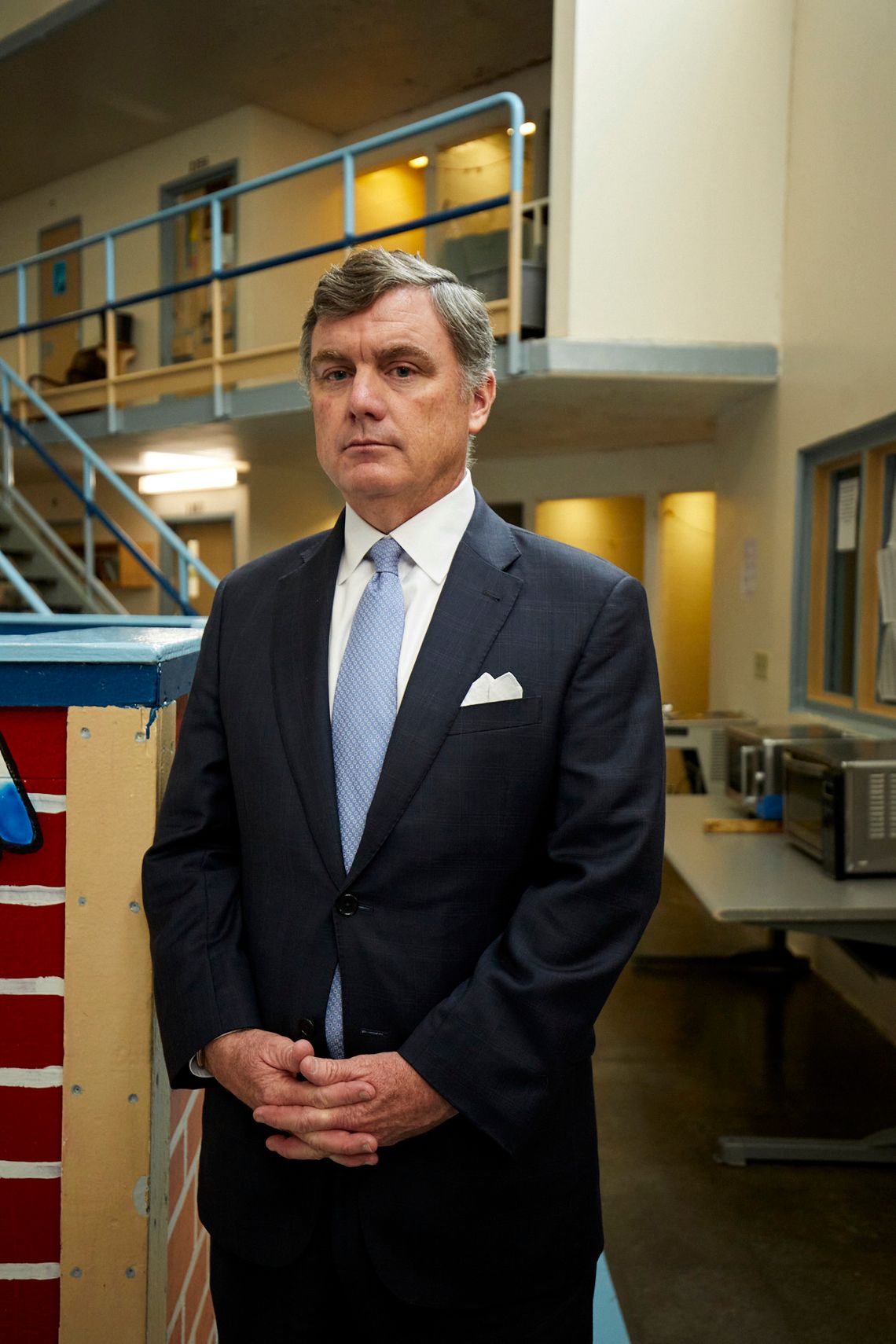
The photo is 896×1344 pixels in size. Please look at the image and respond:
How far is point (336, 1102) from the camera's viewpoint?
1.13m

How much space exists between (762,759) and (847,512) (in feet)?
4.76

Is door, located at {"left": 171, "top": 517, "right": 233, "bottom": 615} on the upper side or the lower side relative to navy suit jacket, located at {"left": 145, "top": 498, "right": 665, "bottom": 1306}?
upper

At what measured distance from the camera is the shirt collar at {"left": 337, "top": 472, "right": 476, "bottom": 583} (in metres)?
1.34

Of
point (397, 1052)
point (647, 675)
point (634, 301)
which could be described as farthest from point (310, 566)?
point (634, 301)

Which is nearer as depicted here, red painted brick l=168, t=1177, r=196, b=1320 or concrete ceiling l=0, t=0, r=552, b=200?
red painted brick l=168, t=1177, r=196, b=1320

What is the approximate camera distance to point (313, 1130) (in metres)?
1.14

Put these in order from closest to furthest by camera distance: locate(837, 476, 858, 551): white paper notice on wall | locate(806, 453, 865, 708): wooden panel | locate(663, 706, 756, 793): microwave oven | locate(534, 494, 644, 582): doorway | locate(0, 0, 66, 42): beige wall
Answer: locate(837, 476, 858, 551): white paper notice on wall
locate(806, 453, 865, 708): wooden panel
locate(663, 706, 756, 793): microwave oven
locate(0, 0, 66, 42): beige wall
locate(534, 494, 644, 582): doorway

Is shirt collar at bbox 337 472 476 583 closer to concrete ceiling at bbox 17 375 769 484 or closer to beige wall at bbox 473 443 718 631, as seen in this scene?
concrete ceiling at bbox 17 375 769 484

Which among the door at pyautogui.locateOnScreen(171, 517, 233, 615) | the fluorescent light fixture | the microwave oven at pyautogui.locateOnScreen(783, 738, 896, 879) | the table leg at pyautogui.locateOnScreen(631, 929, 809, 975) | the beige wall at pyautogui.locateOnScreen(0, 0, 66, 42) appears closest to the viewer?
the microwave oven at pyautogui.locateOnScreen(783, 738, 896, 879)

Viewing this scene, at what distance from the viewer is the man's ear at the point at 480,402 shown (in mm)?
1383

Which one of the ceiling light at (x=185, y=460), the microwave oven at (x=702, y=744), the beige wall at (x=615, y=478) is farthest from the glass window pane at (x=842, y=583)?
the ceiling light at (x=185, y=460)

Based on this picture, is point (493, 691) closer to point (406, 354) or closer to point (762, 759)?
point (406, 354)

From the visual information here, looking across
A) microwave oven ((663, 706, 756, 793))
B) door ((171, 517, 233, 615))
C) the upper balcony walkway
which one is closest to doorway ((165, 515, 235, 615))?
door ((171, 517, 233, 615))

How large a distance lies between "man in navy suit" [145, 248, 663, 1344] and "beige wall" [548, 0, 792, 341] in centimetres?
402
